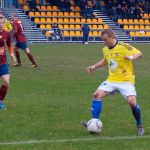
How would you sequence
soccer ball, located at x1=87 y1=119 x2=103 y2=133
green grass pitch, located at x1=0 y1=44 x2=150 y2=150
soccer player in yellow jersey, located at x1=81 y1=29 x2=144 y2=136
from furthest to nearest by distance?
soccer player in yellow jersey, located at x1=81 y1=29 x2=144 y2=136 < soccer ball, located at x1=87 y1=119 x2=103 y2=133 < green grass pitch, located at x1=0 y1=44 x2=150 y2=150

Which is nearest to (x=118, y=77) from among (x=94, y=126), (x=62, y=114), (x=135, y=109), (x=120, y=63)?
(x=120, y=63)

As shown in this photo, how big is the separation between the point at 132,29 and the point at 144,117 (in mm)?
42266

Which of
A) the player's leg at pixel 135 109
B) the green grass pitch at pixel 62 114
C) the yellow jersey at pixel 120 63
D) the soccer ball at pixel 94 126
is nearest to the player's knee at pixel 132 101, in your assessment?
the player's leg at pixel 135 109

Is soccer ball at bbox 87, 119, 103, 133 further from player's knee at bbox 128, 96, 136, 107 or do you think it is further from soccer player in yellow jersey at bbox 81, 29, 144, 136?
player's knee at bbox 128, 96, 136, 107

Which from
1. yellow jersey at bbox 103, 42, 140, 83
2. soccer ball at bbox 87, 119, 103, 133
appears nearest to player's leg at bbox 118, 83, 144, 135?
yellow jersey at bbox 103, 42, 140, 83

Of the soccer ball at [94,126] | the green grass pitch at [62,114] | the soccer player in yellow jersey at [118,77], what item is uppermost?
the soccer player in yellow jersey at [118,77]

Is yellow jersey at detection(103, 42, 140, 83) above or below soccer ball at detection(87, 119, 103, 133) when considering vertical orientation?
above

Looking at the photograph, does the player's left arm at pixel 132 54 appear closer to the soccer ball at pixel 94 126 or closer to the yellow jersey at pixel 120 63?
the yellow jersey at pixel 120 63

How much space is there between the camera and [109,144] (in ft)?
30.1

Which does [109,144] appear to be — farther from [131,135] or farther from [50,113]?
[50,113]

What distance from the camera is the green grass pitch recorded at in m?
9.30

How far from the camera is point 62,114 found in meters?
12.3

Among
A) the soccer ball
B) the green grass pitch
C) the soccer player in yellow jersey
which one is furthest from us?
the soccer player in yellow jersey

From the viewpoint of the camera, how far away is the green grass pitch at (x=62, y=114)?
30.5ft
